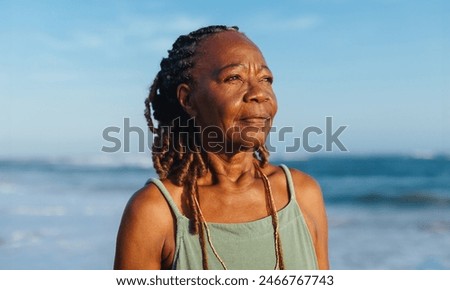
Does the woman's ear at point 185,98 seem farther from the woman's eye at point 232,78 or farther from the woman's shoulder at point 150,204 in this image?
the woman's shoulder at point 150,204

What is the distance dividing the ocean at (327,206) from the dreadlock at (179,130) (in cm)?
631

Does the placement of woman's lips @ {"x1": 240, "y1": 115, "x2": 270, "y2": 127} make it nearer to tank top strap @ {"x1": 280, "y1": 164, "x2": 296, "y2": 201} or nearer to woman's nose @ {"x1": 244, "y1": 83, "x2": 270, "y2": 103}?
woman's nose @ {"x1": 244, "y1": 83, "x2": 270, "y2": 103}

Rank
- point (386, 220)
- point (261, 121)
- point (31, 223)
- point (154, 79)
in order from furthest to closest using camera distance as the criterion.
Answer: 1. point (386, 220)
2. point (31, 223)
3. point (154, 79)
4. point (261, 121)

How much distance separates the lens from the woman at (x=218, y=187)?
2664 mm

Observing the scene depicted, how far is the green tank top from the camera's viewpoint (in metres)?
2.68

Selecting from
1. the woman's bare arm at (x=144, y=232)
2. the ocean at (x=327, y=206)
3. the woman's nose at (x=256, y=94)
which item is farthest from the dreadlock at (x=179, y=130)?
the ocean at (x=327, y=206)

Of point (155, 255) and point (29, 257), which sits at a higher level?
point (155, 255)

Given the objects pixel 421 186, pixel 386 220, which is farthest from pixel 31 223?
pixel 421 186

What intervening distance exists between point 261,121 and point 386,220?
13912 millimetres

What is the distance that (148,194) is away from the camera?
107 inches

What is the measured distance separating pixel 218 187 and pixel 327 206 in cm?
1621

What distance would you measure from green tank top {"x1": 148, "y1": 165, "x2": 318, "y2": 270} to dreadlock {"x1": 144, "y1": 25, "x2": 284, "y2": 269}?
0.12 feet

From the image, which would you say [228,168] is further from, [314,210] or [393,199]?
[393,199]
